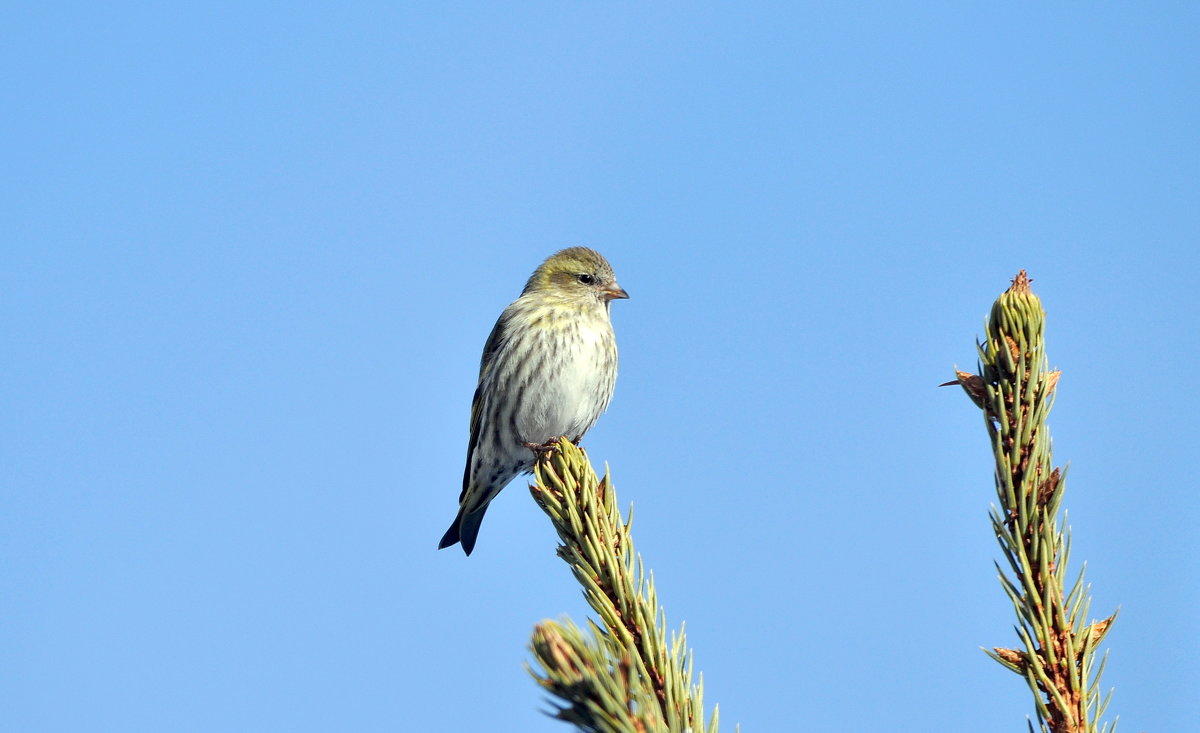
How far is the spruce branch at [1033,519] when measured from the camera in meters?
2.20

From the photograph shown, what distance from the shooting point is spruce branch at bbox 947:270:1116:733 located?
2.20m

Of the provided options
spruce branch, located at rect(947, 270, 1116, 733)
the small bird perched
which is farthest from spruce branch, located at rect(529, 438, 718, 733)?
the small bird perched

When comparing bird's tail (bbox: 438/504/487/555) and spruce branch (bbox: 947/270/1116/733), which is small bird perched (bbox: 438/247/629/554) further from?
spruce branch (bbox: 947/270/1116/733)

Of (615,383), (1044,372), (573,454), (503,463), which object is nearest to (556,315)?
(615,383)

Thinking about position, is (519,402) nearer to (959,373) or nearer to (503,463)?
(503,463)

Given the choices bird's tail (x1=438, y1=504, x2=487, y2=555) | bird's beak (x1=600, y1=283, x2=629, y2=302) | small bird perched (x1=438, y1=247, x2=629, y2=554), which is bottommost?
bird's tail (x1=438, y1=504, x2=487, y2=555)

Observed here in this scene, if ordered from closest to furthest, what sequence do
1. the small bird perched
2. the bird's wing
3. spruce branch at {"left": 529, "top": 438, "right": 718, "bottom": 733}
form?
spruce branch at {"left": 529, "top": 438, "right": 718, "bottom": 733} < the small bird perched < the bird's wing

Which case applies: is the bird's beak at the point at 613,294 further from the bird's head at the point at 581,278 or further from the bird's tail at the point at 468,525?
the bird's tail at the point at 468,525

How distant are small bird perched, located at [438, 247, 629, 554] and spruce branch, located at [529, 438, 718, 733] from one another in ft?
12.0

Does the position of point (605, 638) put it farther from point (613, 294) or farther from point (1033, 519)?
point (613, 294)

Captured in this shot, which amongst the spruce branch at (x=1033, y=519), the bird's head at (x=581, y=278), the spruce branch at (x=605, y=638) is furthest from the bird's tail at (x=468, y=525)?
the spruce branch at (x=1033, y=519)

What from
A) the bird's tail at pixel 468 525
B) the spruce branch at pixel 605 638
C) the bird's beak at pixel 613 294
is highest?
the bird's beak at pixel 613 294

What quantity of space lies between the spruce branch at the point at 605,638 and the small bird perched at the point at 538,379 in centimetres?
367

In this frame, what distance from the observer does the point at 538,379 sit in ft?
24.8
